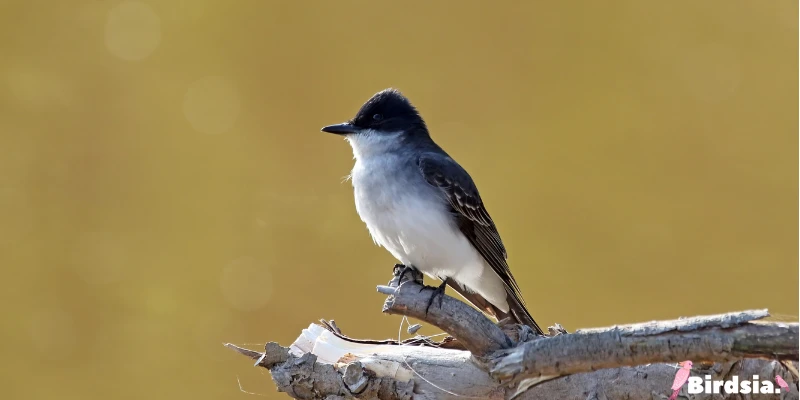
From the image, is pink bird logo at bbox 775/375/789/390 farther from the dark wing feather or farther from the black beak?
the black beak

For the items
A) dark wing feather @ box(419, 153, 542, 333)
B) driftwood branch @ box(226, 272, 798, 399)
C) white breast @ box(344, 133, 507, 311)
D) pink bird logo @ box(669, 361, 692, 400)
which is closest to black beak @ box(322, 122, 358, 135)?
white breast @ box(344, 133, 507, 311)

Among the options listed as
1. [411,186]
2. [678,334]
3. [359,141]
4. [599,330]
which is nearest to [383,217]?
[411,186]

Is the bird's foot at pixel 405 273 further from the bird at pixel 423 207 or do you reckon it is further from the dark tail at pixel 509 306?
the dark tail at pixel 509 306

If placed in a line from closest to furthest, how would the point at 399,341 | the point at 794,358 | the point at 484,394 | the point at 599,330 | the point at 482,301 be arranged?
the point at 794,358
the point at 599,330
the point at 484,394
the point at 399,341
the point at 482,301

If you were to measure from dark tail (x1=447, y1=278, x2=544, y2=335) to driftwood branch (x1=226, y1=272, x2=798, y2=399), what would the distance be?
0.53 m

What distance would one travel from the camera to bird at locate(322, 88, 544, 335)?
13.1 ft

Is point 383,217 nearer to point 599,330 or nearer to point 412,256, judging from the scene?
point 412,256

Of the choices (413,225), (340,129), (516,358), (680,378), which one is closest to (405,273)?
(413,225)

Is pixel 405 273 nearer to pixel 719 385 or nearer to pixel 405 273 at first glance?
pixel 405 273

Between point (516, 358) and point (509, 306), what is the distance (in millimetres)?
1365

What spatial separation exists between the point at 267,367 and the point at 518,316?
4.97 ft

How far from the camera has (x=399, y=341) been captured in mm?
3924

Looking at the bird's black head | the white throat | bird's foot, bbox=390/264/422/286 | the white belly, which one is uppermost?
the bird's black head

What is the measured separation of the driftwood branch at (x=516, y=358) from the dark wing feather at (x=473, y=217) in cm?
48
